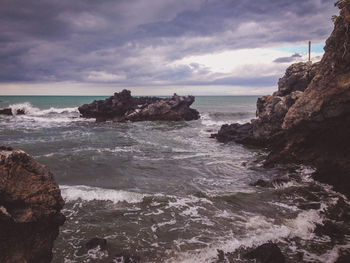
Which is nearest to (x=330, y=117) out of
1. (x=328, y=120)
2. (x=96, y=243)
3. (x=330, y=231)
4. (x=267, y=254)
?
(x=328, y=120)

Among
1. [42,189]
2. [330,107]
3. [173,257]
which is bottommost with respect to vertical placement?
[173,257]

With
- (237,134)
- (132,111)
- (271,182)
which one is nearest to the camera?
(271,182)

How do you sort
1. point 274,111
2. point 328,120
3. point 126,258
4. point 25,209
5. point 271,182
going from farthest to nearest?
Result: 1. point 274,111
2. point 271,182
3. point 328,120
4. point 126,258
5. point 25,209

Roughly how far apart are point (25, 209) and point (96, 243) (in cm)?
312

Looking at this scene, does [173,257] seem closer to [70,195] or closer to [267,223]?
[267,223]

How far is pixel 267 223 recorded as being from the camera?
785cm

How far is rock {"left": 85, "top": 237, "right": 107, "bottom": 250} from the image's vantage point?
6.59 meters

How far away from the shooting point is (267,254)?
19.2 ft

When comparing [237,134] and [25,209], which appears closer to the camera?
[25,209]

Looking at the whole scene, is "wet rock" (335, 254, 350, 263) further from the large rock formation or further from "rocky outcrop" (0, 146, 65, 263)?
"rocky outcrop" (0, 146, 65, 263)

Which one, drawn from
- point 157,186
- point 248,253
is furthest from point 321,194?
point 157,186

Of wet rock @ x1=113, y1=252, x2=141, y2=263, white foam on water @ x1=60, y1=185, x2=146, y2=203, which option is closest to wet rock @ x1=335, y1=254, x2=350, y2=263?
wet rock @ x1=113, y1=252, x2=141, y2=263

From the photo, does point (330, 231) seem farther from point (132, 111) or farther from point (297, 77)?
point (132, 111)

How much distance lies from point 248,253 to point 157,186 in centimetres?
601
